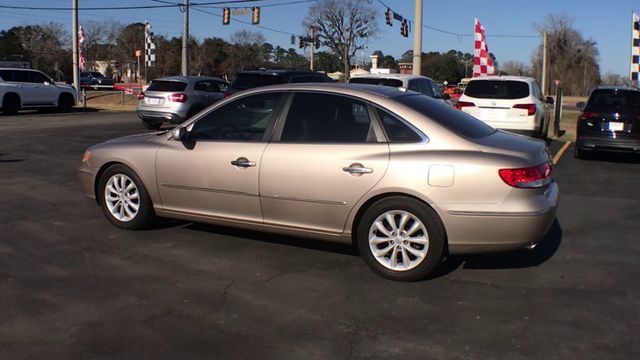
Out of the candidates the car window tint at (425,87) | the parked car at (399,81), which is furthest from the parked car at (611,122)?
the car window tint at (425,87)

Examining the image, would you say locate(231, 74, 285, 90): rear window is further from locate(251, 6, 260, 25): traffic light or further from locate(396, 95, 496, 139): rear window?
locate(251, 6, 260, 25): traffic light

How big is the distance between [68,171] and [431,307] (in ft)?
24.5

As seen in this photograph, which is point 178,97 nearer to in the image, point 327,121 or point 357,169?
point 327,121

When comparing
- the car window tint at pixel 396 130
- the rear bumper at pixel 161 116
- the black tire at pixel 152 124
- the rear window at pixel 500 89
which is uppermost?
the rear window at pixel 500 89

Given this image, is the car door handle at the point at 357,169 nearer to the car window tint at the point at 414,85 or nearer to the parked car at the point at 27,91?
the car window tint at the point at 414,85

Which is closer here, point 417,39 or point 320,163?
point 320,163

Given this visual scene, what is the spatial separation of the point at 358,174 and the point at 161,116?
13.5 m

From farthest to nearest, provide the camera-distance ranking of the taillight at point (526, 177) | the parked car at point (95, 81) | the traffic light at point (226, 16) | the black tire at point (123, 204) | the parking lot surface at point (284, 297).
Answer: the parked car at point (95, 81) → the traffic light at point (226, 16) → the black tire at point (123, 204) → the taillight at point (526, 177) → the parking lot surface at point (284, 297)

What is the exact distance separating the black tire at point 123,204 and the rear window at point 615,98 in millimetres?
9524

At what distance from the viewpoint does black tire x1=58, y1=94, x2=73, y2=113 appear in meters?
24.7

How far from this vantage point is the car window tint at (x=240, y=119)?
5.59m

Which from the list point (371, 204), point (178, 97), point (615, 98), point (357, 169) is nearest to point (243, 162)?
point (357, 169)

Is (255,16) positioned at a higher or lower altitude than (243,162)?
higher

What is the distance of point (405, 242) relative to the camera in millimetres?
4895
